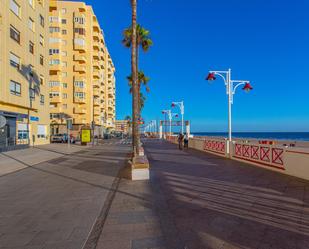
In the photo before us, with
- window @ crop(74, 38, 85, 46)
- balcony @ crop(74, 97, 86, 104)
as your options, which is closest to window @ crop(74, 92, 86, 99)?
balcony @ crop(74, 97, 86, 104)

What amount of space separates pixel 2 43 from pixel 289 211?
2471cm

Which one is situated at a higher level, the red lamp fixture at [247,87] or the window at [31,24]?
the window at [31,24]

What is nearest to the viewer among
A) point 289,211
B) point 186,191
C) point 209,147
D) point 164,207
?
point 289,211

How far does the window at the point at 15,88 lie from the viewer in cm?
2315

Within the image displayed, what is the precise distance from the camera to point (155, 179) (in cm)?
915

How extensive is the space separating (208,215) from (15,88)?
24.5 metres

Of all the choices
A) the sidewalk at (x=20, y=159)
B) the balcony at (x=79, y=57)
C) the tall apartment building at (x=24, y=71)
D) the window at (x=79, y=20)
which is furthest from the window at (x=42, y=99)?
the window at (x=79, y=20)

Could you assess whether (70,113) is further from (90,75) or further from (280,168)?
(280,168)

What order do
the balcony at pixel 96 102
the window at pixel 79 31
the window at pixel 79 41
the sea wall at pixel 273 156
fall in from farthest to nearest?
the balcony at pixel 96 102, the window at pixel 79 31, the window at pixel 79 41, the sea wall at pixel 273 156

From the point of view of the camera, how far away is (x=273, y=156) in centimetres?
1100

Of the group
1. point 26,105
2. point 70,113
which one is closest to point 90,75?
point 70,113

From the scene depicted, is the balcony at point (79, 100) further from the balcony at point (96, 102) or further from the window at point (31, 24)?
the window at point (31, 24)

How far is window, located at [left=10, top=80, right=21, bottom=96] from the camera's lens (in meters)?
23.2

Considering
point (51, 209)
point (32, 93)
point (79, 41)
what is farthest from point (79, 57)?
point (51, 209)
